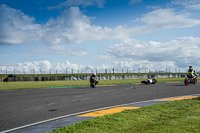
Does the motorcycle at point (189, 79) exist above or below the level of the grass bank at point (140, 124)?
above

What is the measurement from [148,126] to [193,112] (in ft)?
7.04

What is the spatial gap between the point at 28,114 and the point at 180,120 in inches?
184

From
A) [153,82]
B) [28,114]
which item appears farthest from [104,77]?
[28,114]

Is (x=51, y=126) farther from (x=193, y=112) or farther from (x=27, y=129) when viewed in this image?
(x=193, y=112)

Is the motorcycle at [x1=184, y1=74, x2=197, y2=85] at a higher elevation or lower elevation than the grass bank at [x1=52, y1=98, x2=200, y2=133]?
higher

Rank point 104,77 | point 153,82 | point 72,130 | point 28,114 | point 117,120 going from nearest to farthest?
point 72,130, point 117,120, point 28,114, point 153,82, point 104,77

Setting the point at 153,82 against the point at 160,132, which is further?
the point at 153,82

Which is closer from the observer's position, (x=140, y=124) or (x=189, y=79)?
(x=140, y=124)

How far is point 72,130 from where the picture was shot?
459 cm

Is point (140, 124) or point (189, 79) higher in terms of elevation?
point (189, 79)

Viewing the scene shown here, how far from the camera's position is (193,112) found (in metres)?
6.16

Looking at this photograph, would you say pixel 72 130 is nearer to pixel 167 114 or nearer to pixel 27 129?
pixel 27 129

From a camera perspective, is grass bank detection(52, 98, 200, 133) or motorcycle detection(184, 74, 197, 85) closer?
grass bank detection(52, 98, 200, 133)

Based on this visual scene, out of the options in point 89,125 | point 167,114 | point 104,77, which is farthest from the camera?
point 104,77
